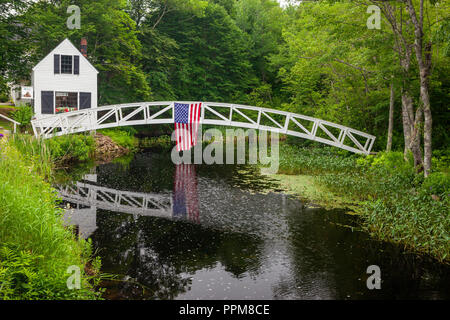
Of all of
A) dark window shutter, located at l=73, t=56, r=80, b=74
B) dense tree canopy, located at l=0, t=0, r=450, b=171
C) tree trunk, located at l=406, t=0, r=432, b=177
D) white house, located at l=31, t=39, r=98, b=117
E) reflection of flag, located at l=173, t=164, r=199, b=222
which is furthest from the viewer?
dark window shutter, located at l=73, t=56, r=80, b=74

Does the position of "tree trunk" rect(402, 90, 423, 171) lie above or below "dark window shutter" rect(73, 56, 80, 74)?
below

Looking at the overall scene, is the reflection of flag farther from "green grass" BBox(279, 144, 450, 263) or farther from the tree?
the tree

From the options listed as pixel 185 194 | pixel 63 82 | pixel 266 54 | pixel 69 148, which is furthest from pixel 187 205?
pixel 266 54

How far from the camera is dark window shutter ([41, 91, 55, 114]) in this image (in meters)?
Result: 24.3

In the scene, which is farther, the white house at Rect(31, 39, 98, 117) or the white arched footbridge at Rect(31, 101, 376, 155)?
the white house at Rect(31, 39, 98, 117)

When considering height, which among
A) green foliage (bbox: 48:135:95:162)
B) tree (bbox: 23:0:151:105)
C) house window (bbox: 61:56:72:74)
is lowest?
green foliage (bbox: 48:135:95:162)

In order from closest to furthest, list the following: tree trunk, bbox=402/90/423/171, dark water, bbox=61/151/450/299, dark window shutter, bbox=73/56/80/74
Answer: dark water, bbox=61/151/450/299
tree trunk, bbox=402/90/423/171
dark window shutter, bbox=73/56/80/74

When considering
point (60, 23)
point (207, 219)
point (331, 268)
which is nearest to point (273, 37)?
point (60, 23)

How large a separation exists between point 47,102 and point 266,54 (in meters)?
28.1

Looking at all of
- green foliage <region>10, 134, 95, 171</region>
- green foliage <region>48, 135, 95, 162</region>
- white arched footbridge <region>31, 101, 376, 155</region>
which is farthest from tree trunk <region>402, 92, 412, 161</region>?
green foliage <region>48, 135, 95, 162</region>

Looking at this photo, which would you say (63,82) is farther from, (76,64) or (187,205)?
(187,205)
